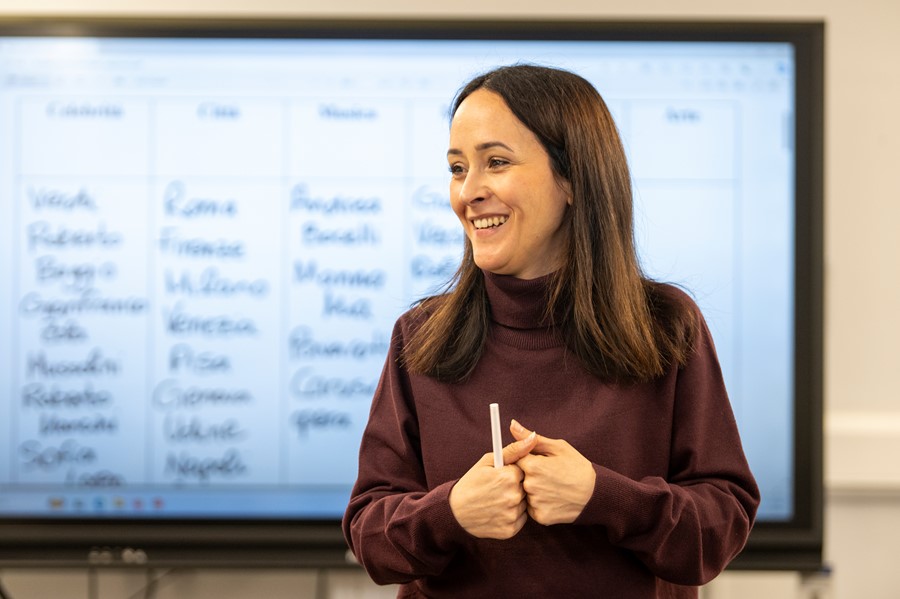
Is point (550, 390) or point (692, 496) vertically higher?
point (550, 390)

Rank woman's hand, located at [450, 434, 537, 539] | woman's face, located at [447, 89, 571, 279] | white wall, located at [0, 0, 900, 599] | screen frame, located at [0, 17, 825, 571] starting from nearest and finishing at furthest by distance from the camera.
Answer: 1. woman's hand, located at [450, 434, 537, 539]
2. woman's face, located at [447, 89, 571, 279]
3. screen frame, located at [0, 17, 825, 571]
4. white wall, located at [0, 0, 900, 599]

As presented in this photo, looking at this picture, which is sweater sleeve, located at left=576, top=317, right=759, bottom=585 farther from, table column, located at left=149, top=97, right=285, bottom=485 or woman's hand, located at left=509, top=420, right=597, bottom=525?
table column, located at left=149, top=97, right=285, bottom=485

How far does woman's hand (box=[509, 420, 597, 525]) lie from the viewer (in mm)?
1039

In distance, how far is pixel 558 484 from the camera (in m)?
1.04

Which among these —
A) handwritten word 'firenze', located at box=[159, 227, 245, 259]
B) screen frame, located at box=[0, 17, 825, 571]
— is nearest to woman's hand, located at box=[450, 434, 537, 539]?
screen frame, located at box=[0, 17, 825, 571]

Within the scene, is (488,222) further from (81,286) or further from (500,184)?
(81,286)

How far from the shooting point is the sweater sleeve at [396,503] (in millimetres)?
1078

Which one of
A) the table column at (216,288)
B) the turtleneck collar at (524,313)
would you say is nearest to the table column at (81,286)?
the table column at (216,288)

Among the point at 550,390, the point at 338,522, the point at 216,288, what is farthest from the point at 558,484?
the point at 216,288

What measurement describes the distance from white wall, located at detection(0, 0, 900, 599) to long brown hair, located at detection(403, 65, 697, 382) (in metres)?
1.26

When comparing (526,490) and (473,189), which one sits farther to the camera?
A: (473,189)

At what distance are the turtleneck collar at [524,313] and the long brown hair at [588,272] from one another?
0.02 m

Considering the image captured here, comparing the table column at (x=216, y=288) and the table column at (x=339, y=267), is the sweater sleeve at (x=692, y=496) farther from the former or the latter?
the table column at (x=216, y=288)

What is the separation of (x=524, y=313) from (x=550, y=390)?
0.11 meters
